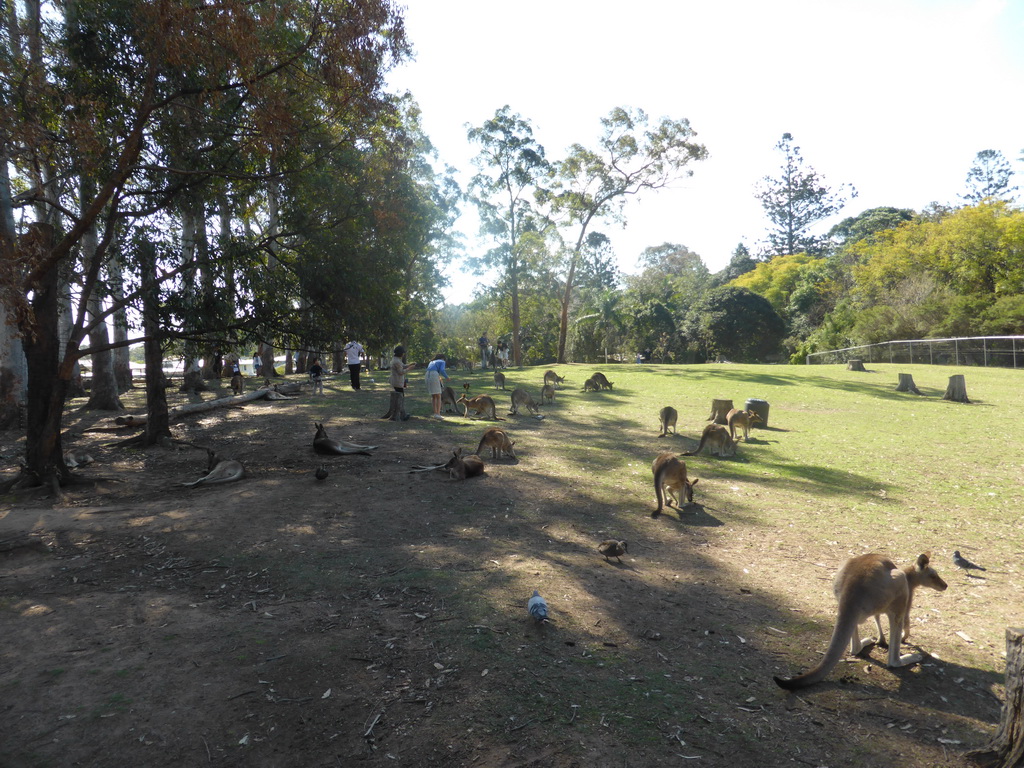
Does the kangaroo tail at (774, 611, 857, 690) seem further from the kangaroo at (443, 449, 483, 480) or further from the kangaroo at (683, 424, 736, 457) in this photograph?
the kangaroo at (683, 424, 736, 457)

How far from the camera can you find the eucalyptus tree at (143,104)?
8.00 m

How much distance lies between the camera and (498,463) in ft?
37.1

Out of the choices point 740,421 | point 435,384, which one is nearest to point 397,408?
point 435,384

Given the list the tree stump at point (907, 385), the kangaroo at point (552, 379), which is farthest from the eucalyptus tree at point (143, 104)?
the tree stump at point (907, 385)

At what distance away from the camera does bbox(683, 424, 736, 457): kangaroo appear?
460 inches

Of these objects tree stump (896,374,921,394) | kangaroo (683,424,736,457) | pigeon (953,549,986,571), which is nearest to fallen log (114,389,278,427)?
kangaroo (683,424,736,457)

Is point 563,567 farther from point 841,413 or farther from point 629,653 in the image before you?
point 841,413

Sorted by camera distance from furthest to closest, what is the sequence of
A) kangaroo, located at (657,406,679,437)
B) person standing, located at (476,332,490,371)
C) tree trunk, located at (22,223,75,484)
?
person standing, located at (476,332,490,371) < kangaroo, located at (657,406,679,437) < tree trunk, located at (22,223,75,484)

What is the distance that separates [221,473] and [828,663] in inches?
361

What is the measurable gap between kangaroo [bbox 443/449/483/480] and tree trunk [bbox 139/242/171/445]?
5557 mm

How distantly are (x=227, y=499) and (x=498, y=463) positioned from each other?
460cm

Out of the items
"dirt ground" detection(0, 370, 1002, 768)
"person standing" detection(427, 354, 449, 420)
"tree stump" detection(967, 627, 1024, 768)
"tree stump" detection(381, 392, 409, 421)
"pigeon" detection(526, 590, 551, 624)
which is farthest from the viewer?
"person standing" detection(427, 354, 449, 420)

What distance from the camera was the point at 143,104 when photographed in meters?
8.29

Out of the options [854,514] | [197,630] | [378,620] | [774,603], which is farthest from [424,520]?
[854,514]
